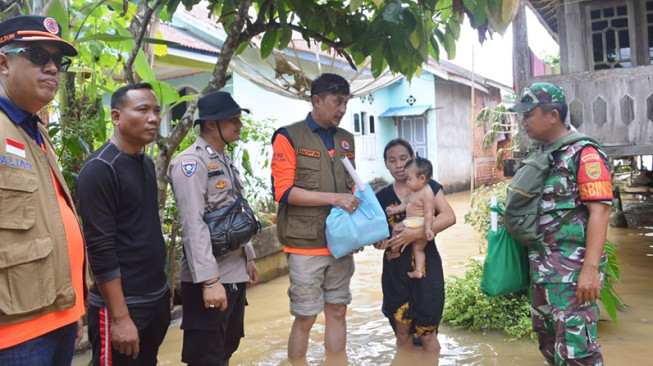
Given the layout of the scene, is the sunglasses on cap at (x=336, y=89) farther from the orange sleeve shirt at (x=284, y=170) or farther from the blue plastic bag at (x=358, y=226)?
the blue plastic bag at (x=358, y=226)

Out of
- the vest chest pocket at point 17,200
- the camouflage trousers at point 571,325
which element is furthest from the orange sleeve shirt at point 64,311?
the camouflage trousers at point 571,325

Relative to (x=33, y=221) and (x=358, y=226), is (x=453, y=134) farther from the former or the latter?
(x=33, y=221)

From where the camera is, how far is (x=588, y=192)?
3.04 metres

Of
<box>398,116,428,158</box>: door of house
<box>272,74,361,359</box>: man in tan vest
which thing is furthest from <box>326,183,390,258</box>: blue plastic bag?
<box>398,116,428,158</box>: door of house

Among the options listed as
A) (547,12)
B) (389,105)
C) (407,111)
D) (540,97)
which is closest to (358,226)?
(540,97)

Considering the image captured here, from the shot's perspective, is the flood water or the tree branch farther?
the flood water

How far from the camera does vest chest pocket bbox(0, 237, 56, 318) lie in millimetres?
1643

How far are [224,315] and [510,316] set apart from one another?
283 centimetres

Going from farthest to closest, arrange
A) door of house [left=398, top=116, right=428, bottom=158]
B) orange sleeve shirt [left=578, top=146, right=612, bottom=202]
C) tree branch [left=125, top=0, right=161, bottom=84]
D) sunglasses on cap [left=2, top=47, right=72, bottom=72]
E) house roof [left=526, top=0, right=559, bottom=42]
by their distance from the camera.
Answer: door of house [left=398, top=116, right=428, bottom=158] → house roof [left=526, top=0, right=559, bottom=42] → tree branch [left=125, top=0, right=161, bottom=84] → orange sleeve shirt [left=578, top=146, right=612, bottom=202] → sunglasses on cap [left=2, top=47, right=72, bottom=72]

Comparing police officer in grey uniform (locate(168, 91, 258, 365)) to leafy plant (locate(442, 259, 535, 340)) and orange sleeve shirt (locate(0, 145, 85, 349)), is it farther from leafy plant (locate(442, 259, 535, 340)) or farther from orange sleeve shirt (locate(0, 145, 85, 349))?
leafy plant (locate(442, 259, 535, 340))

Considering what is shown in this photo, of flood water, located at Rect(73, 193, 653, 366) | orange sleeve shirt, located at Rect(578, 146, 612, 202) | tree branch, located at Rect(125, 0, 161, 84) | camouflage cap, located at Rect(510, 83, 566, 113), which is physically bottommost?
flood water, located at Rect(73, 193, 653, 366)

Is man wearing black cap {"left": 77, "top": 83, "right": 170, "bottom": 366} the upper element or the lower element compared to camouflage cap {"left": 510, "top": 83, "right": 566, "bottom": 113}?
lower

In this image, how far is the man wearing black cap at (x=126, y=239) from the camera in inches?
90.4

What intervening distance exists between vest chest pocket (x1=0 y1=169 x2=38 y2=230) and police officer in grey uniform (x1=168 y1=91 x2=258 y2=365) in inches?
43.7
